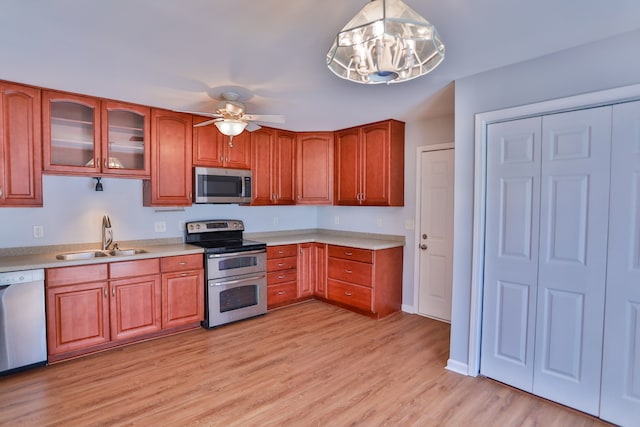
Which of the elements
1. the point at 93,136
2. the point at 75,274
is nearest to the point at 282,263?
the point at 75,274

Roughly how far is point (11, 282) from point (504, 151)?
384 cm

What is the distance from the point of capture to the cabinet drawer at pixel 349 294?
12.8 ft

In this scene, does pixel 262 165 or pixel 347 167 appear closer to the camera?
pixel 262 165

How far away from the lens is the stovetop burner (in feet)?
12.1

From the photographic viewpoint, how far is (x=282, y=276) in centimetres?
422

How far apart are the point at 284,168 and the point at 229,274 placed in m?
1.63

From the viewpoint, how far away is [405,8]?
1.22 meters

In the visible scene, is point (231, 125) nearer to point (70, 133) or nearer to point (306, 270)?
point (70, 133)

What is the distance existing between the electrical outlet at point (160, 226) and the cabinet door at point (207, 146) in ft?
2.58

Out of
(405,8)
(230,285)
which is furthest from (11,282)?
(405,8)

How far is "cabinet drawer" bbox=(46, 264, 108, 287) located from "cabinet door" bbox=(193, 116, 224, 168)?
1.42 metres

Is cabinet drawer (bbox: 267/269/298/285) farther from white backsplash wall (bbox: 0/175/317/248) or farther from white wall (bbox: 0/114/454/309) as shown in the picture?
white backsplash wall (bbox: 0/175/317/248)

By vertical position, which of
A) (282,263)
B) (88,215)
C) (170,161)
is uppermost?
(170,161)

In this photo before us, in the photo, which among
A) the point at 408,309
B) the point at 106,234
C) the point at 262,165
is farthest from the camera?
the point at 262,165
